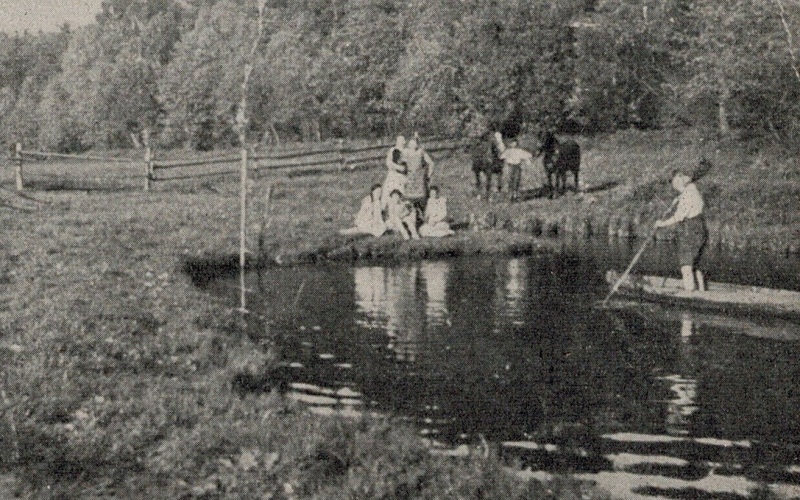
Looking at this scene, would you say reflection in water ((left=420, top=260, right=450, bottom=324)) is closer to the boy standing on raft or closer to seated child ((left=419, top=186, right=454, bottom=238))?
seated child ((left=419, top=186, right=454, bottom=238))

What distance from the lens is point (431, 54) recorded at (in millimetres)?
47000

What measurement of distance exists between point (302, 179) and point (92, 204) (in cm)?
1463

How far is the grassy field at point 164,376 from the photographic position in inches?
281

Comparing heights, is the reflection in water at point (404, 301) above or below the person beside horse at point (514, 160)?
below

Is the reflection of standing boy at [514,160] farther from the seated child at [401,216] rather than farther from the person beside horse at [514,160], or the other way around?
the seated child at [401,216]

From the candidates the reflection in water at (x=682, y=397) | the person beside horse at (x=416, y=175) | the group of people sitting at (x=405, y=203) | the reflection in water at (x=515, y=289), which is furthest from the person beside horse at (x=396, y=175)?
the reflection in water at (x=682, y=397)

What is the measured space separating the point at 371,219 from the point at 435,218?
173cm

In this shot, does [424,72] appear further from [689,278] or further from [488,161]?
[689,278]

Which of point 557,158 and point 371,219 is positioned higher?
point 557,158

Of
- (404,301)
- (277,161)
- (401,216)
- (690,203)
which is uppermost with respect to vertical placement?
(277,161)

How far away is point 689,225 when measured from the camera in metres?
16.4

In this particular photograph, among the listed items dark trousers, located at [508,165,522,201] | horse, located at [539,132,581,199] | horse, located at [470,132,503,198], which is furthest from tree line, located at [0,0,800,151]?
horse, located at [470,132,503,198]

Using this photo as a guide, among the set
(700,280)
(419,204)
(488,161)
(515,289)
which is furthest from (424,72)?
(700,280)

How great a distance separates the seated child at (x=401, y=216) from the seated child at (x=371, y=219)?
31cm
